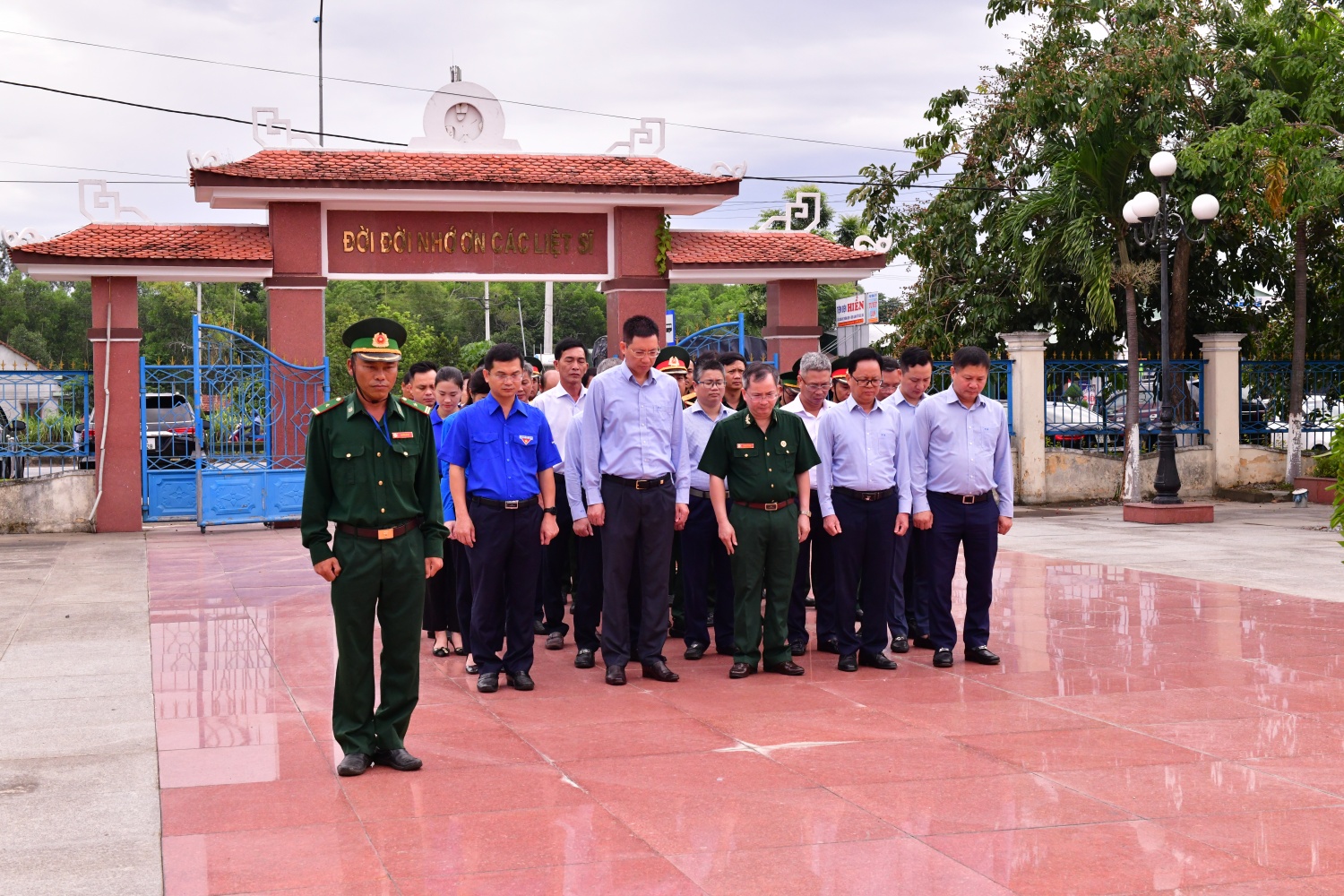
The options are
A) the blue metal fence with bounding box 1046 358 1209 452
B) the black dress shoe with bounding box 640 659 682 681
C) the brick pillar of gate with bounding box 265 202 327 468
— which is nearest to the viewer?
the black dress shoe with bounding box 640 659 682 681

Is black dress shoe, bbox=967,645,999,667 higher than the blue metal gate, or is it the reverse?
the blue metal gate

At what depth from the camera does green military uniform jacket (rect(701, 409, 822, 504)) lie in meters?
7.19

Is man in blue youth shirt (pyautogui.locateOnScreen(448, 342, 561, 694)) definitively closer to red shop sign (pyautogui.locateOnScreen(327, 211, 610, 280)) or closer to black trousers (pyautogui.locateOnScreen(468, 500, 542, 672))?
black trousers (pyautogui.locateOnScreen(468, 500, 542, 672))

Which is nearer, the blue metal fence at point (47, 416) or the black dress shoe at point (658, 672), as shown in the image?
the black dress shoe at point (658, 672)

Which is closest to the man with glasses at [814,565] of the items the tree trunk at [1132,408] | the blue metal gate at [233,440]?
the blue metal gate at [233,440]

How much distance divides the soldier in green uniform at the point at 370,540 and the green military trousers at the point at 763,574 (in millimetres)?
2108

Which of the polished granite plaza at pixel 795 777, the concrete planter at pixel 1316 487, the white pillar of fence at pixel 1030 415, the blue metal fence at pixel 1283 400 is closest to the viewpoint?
the polished granite plaza at pixel 795 777

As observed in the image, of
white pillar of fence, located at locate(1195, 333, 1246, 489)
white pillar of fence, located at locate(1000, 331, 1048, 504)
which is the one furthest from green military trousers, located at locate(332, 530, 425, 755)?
white pillar of fence, located at locate(1195, 333, 1246, 489)

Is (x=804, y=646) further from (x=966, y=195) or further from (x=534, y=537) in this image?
(x=966, y=195)

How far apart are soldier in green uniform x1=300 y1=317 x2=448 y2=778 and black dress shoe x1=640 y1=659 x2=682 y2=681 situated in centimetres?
186

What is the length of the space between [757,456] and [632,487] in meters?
0.69

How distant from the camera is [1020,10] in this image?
2067 centimetres

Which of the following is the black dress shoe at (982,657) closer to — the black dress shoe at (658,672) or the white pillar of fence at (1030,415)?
the black dress shoe at (658,672)

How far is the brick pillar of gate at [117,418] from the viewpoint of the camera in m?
15.8
